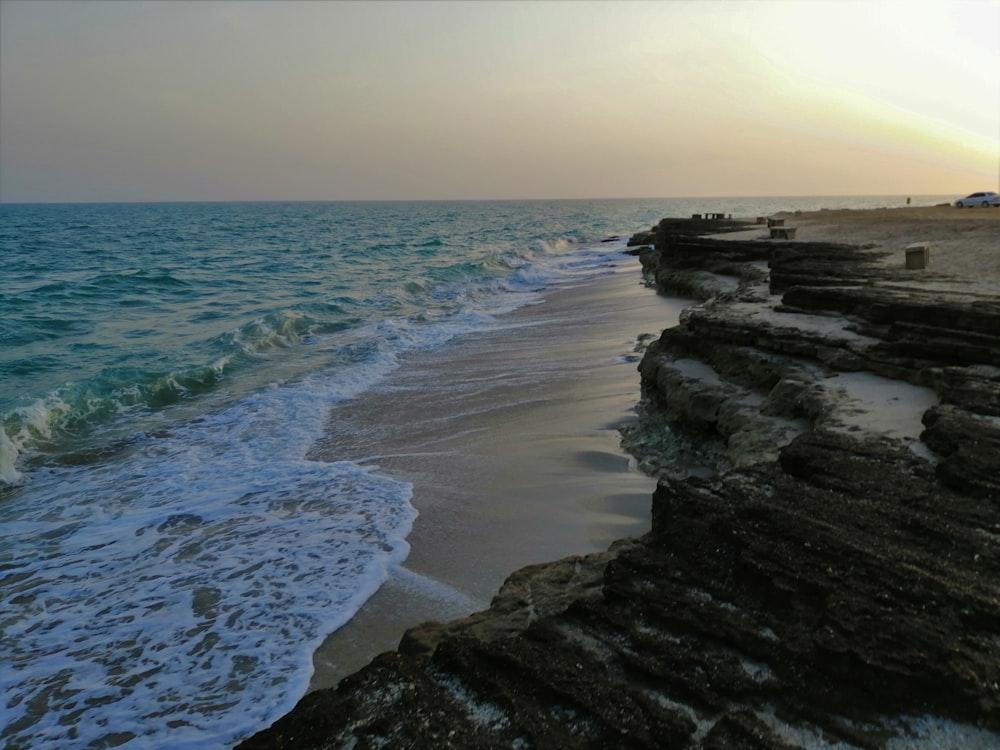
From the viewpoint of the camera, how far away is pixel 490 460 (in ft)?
24.2

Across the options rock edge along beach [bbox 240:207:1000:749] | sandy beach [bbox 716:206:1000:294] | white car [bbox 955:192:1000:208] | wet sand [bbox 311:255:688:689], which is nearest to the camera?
rock edge along beach [bbox 240:207:1000:749]

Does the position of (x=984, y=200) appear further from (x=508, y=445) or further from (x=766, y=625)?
(x=766, y=625)

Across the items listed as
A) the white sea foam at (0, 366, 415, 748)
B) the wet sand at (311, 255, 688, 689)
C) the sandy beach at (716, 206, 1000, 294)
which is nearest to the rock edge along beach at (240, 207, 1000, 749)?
the wet sand at (311, 255, 688, 689)

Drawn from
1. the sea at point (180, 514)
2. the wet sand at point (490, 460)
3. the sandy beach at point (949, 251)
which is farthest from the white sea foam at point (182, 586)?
the sandy beach at point (949, 251)

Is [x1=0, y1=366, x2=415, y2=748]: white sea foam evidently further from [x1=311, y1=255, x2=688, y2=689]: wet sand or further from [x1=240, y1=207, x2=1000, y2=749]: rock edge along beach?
[x1=240, y1=207, x2=1000, y2=749]: rock edge along beach

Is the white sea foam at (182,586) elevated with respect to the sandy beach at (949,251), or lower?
lower

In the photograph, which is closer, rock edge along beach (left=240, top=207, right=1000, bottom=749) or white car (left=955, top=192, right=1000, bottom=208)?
rock edge along beach (left=240, top=207, right=1000, bottom=749)

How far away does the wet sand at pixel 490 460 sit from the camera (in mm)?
4809

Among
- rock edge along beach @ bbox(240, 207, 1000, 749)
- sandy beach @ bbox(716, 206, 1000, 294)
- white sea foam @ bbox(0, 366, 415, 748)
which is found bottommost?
white sea foam @ bbox(0, 366, 415, 748)

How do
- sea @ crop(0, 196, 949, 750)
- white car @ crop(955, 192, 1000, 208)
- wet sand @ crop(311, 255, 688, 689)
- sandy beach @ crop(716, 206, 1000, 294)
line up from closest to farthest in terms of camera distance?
sea @ crop(0, 196, 949, 750) < wet sand @ crop(311, 255, 688, 689) < sandy beach @ crop(716, 206, 1000, 294) < white car @ crop(955, 192, 1000, 208)

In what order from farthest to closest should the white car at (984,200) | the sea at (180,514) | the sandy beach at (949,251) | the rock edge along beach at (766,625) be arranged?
the white car at (984,200)
the sandy beach at (949,251)
the sea at (180,514)
the rock edge along beach at (766,625)

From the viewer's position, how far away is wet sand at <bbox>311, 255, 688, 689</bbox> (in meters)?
4.81

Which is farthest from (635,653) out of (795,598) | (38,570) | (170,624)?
(38,570)

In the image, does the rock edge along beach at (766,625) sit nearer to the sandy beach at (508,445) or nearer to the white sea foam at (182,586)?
the sandy beach at (508,445)
